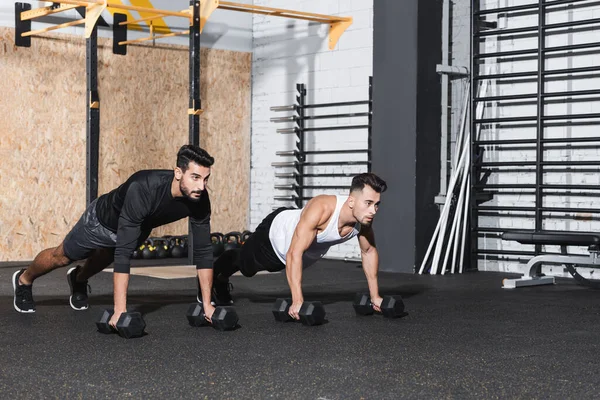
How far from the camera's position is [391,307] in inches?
177

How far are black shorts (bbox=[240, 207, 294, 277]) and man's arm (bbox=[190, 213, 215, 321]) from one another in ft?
1.70

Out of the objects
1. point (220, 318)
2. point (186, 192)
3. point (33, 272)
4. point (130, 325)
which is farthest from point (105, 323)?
point (33, 272)

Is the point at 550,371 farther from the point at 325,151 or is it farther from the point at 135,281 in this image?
the point at 325,151

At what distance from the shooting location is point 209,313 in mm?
4121

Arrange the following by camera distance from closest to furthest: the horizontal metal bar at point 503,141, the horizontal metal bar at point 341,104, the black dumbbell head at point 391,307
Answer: the black dumbbell head at point 391,307
the horizontal metal bar at point 503,141
the horizontal metal bar at point 341,104

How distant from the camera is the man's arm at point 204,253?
4105mm

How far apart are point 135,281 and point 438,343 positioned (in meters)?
3.18

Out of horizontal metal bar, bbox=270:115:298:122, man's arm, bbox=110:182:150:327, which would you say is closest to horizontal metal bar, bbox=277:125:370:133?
horizontal metal bar, bbox=270:115:298:122

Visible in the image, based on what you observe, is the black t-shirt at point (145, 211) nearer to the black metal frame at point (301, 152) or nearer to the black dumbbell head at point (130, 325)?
the black dumbbell head at point (130, 325)

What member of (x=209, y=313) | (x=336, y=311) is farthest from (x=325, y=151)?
(x=209, y=313)

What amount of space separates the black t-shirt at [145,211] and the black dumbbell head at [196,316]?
0.20 metres

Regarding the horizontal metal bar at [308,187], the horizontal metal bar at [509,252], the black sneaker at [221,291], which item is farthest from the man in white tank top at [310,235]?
the horizontal metal bar at [308,187]

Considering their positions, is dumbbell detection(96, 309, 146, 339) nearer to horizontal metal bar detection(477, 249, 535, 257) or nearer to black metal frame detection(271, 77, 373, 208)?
horizontal metal bar detection(477, 249, 535, 257)

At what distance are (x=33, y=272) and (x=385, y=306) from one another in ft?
5.83
